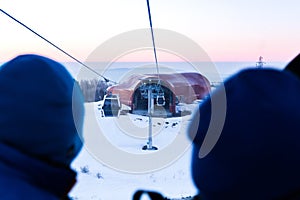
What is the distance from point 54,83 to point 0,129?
0.09 meters

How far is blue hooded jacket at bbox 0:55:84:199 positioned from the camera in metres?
0.47

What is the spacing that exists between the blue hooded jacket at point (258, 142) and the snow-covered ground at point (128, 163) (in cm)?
151

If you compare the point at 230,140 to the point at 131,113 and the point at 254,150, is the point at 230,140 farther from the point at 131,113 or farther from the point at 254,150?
the point at 131,113

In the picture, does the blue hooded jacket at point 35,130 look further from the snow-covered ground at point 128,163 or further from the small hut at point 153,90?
the small hut at point 153,90

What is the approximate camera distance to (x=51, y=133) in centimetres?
50

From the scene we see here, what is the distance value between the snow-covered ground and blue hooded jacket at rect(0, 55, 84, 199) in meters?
1.41

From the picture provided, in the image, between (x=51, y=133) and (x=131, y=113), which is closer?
(x=51, y=133)

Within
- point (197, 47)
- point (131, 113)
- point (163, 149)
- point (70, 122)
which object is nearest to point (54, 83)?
point (70, 122)

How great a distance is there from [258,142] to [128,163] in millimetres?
3184

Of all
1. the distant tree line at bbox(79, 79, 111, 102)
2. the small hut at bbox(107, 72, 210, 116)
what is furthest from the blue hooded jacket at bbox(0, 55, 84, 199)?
the small hut at bbox(107, 72, 210, 116)

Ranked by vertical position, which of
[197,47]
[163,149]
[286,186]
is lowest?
[163,149]

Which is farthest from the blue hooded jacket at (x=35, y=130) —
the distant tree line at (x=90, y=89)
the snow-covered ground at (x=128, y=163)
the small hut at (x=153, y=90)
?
the small hut at (x=153, y=90)

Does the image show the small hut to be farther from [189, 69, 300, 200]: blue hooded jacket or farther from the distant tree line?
[189, 69, 300, 200]: blue hooded jacket

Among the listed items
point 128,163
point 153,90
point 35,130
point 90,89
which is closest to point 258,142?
point 35,130
